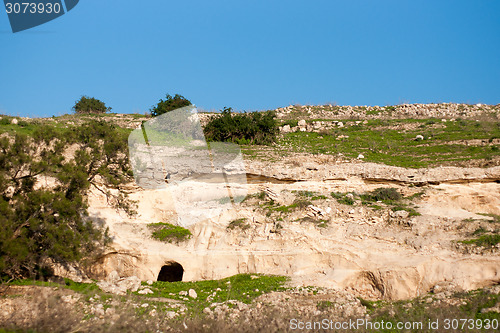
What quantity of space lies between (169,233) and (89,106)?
75.0ft

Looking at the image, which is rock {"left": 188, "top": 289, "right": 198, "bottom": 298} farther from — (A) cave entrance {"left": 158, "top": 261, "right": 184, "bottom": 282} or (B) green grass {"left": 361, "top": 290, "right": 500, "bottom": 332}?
(B) green grass {"left": 361, "top": 290, "right": 500, "bottom": 332}

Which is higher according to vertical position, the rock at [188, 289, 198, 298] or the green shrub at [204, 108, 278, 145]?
the green shrub at [204, 108, 278, 145]

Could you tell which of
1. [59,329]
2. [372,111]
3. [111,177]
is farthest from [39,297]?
[372,111]

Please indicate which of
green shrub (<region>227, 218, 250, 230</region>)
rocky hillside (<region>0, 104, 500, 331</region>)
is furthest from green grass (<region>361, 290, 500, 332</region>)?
green shrub (<region>227, 218, 250, 230</region>)

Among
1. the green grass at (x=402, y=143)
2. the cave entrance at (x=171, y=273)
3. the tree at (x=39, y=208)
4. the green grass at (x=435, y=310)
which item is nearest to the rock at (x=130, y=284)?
the tree at (x=39, y=208)

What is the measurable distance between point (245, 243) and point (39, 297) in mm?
7393

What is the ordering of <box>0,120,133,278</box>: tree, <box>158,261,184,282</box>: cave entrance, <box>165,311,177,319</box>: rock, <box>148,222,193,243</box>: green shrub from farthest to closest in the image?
<box>158,261,184,282</box>: cave entrance → <box>148,222,193,243</box>: green shrub → <box>0,120,133,278</box>: tree → <box>165,311,177,319</box>: rock

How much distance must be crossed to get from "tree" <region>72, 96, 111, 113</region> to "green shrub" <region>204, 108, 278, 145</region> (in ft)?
44.4

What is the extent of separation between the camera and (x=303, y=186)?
19.9m

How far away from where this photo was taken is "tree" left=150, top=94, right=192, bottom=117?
103ft

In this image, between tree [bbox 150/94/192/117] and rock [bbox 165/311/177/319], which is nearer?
rock [bbox 165/311/177/319]

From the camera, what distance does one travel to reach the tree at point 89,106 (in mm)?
36562

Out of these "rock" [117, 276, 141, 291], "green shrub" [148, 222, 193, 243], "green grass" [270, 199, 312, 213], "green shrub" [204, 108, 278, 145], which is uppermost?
"green shrub" [204, 108, 278, 145]

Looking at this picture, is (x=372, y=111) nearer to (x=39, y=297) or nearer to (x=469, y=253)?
(x=469, y=253)
